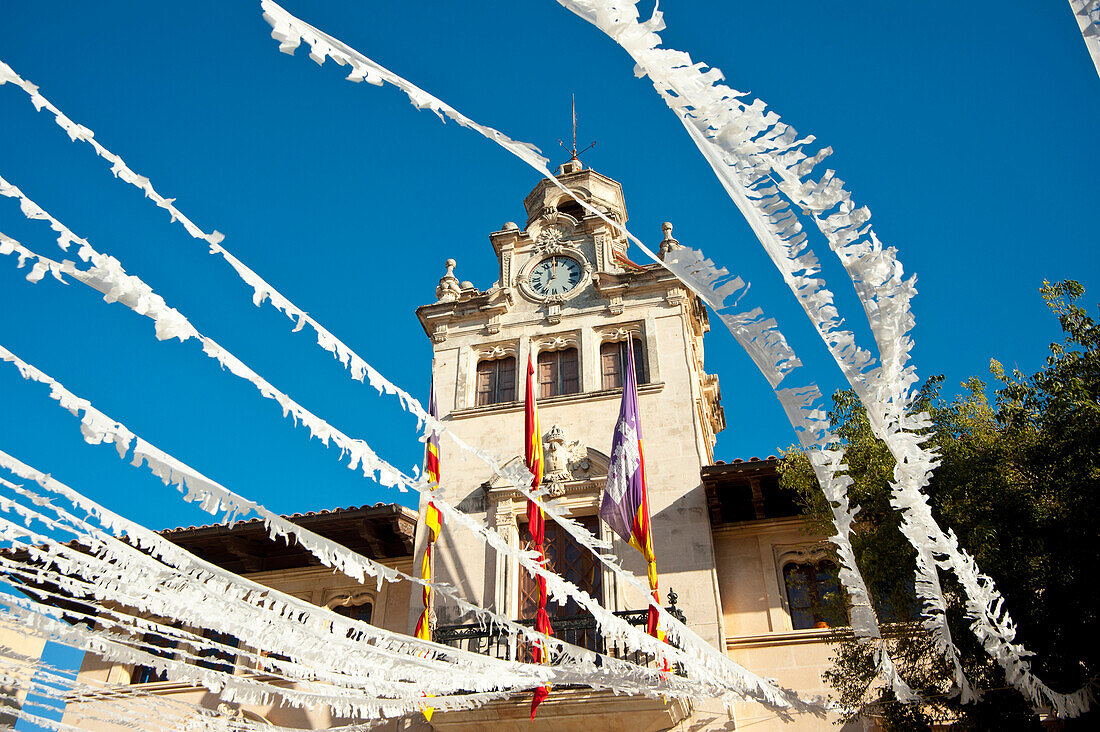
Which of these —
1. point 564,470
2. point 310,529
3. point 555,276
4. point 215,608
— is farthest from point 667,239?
point 215,608

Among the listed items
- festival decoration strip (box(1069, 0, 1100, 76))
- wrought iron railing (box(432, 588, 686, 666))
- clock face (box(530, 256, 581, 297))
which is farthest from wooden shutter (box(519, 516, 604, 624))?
festival decoration strip (box(1069, 0, 1100, 76))

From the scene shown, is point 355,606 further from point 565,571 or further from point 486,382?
point 486,382

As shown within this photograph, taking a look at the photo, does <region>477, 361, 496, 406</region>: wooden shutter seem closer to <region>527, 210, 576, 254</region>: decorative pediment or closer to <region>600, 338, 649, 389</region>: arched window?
<region>600, 338, 649, 389</region>: arched window

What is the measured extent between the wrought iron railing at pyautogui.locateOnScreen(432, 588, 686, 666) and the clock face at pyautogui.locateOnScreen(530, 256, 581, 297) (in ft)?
23.4

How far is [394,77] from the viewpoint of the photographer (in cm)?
361

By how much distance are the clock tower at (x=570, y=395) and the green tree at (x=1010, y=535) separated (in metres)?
3.62

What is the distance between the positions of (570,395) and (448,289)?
4.11 meters

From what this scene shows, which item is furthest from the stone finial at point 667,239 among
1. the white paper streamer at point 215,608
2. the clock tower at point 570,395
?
the white paper streamer at point 215,608

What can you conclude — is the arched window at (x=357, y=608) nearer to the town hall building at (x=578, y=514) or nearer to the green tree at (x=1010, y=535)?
the town hall building at (x=578, y=514)

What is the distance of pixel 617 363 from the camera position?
15.8 m

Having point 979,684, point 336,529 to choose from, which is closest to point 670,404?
point 336,529

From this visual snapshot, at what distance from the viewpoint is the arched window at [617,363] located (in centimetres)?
1543

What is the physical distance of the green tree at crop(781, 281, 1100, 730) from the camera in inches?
293

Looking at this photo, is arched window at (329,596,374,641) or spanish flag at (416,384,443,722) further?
arched window at (329,596,374,641)
